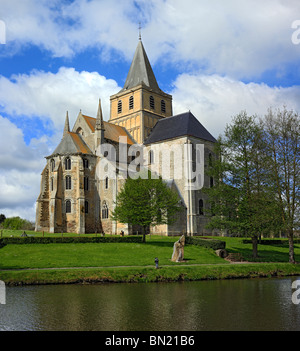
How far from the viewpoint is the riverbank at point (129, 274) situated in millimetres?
21797

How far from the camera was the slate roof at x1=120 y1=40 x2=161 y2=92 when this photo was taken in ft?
220

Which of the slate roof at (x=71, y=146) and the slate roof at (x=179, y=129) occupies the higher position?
the slate roof at (x=179, y=129)

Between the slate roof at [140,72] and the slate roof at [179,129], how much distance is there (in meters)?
9.98

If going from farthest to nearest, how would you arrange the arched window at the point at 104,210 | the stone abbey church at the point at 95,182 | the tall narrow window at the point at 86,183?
the tall narrow window at the point at 86,183 < the arched window at the point at 104,210 < the stone abbey church at the point at 95,182

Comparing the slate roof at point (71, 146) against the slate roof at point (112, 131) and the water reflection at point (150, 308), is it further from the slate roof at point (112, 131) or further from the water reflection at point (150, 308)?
the water reflection at point (150, 308)

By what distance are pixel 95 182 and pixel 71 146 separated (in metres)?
6.43

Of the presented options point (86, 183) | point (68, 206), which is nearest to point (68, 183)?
point (86, 183)

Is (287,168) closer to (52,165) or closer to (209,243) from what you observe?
(209,243)

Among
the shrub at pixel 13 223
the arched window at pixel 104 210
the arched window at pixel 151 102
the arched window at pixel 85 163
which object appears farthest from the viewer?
the shrub at pixel 13 223

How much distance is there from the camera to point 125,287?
66.7 ft

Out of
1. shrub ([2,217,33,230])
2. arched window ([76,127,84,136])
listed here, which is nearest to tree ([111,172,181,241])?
arched window ([76,127,84,136])

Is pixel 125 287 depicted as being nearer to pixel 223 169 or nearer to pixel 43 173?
pixel 223 169

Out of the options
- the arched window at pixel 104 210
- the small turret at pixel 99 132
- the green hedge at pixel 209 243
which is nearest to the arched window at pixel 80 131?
the small turret at pixel 99 132

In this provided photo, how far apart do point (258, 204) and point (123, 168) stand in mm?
24829
